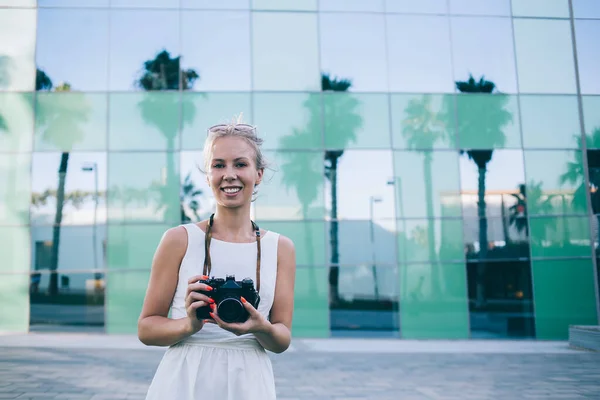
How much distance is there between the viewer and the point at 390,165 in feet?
43.0

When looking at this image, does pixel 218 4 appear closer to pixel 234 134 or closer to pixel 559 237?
pixel 559 237

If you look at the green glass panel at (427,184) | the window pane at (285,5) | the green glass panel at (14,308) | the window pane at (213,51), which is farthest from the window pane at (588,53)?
the green glass panel at (14,308)

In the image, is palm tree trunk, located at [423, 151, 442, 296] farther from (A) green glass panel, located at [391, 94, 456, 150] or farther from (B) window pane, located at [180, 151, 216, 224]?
(B) window pane, located at [180, 151, 216, 224]

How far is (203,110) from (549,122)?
9021 mm

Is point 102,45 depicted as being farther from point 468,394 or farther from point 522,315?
point 522,315

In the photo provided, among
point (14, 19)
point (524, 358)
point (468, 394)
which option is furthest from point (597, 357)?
point (14, 19)

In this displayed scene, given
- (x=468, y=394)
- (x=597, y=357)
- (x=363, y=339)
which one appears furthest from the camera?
(x=363, y=339)

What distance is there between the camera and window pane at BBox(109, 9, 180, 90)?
12984 millimetres

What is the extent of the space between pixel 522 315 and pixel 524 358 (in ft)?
10.1

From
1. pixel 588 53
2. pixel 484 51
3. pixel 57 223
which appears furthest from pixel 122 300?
pixel 588 53

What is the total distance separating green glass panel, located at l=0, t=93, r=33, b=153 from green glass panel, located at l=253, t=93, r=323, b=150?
563 cm

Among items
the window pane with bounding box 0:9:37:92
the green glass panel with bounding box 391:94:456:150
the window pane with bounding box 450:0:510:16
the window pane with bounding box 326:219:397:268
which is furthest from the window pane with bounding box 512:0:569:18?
the window pane with bounding box 0:9:37:92

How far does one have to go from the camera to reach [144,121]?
12852 millimetres

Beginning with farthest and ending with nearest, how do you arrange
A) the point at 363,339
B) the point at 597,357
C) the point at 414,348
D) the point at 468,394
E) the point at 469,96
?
the point at 469,96
the point at 363,339
the point at 414,348
the point at 597,357
the point at 468,394
